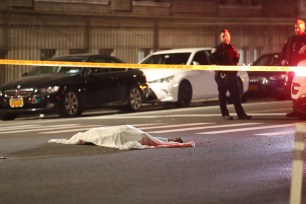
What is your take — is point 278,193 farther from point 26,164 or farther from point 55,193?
point 26,164

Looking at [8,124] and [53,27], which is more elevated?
[53,27]

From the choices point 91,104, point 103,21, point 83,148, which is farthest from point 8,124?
point 103,21

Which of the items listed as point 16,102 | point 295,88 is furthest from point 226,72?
point 16,102

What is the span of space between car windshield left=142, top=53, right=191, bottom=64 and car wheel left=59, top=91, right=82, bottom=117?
15.1 feet

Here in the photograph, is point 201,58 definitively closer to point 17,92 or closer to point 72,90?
point 72,90

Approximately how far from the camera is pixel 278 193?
8969mm

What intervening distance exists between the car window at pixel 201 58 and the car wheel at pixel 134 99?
Answer: 249 cm

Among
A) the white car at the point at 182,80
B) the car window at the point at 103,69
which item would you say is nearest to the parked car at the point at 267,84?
the white car at the point at 182,80

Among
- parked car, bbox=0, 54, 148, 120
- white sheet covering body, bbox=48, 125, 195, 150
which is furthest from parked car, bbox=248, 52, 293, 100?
white sheet covering body, bbox=48, 125, 195, 150

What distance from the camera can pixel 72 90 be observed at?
20016 millimetres

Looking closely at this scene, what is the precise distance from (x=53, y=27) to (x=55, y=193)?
20.4m

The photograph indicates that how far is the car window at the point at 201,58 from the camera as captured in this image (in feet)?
78.2

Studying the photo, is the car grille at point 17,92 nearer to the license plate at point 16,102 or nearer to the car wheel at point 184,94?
the license plate at point 16,102

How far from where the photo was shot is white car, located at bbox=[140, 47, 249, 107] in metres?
22.8
